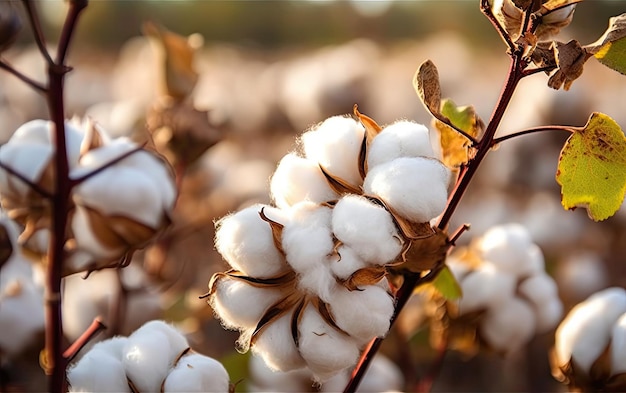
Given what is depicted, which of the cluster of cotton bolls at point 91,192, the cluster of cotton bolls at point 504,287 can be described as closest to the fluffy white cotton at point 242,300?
the cluster of cotton bolls at point 91,192

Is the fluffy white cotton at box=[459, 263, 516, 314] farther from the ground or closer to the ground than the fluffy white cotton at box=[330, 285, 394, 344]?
closer to the ground

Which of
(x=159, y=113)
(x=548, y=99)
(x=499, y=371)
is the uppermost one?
(x=159, y=113)

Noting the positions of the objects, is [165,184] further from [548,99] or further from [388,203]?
[548,99]

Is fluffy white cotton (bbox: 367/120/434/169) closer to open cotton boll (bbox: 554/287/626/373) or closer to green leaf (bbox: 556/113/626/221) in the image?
green leaf (bbox: 556/113/626/221)

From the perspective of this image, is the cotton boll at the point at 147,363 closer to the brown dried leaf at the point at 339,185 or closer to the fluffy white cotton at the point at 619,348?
the brown dried leaf at the point at 339,185

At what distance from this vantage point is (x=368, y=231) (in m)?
0.48

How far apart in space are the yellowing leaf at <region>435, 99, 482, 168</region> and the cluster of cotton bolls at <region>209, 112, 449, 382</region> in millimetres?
77

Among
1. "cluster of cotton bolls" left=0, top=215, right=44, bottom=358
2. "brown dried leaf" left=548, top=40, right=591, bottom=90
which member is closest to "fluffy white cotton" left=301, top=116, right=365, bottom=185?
"brown dried leaf" left=548, top=40, right=591, bottom=90

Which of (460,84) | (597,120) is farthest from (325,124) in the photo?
(460,84)

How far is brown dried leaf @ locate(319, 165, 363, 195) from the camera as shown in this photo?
54cm

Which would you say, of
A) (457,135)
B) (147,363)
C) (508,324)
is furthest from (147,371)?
(508,324)

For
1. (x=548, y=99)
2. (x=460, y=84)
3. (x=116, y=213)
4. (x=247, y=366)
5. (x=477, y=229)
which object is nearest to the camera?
(x=116, y=213)

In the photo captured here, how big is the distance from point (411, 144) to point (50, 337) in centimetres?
24

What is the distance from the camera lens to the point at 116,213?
65 centimetres
